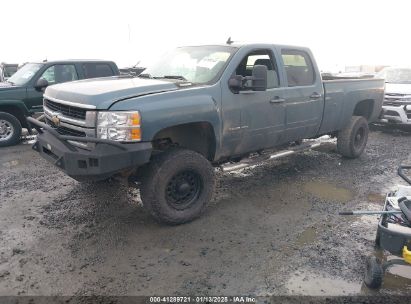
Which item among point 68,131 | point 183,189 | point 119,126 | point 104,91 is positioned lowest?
point 183,189

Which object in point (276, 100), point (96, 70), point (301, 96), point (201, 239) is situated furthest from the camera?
point (96, 70)

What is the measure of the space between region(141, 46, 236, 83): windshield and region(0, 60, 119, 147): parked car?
136 inches

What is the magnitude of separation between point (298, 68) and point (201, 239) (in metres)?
2.98

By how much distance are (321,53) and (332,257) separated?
1337 inches

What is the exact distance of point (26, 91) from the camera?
24.7ft

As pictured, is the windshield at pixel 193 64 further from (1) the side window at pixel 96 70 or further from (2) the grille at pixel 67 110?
(1) the side window at pixel 96 70

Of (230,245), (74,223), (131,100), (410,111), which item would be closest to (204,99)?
(131,100)

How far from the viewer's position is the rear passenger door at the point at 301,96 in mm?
5027

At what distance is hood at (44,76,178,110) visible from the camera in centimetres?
348

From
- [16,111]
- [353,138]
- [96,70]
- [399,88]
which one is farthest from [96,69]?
[399,88]

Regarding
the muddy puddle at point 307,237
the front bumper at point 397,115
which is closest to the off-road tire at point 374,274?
the muddy puddle at point 307,237

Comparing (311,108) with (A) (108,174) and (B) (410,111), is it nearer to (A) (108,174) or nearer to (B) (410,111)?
(A) (108,174)

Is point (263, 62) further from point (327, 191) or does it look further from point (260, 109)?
point (327, 191)

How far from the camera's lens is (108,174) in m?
3.49
